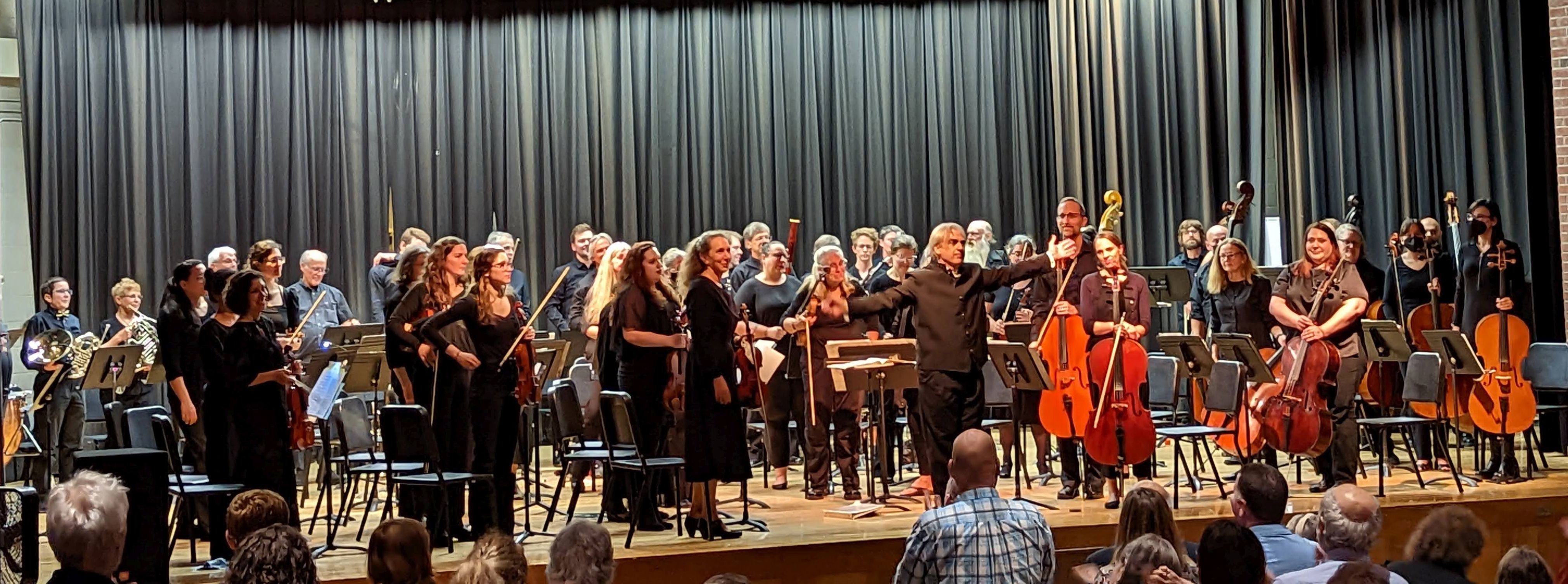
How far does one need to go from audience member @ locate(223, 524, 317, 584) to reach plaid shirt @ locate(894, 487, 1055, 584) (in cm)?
150

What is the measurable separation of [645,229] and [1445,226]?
605 centimetres

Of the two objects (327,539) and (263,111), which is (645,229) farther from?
(327,539)

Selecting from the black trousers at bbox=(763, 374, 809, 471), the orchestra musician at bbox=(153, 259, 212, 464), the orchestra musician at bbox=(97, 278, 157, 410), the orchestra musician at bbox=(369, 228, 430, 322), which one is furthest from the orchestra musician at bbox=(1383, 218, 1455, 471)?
the orchestra musician at bbox=(97, 278, 157, 410)

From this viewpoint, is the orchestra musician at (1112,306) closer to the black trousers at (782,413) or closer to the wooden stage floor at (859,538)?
the wooden stage floor at (859,538)

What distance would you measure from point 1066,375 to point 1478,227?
123 inches

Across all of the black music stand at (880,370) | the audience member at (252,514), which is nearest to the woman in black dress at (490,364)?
the black music stand at (880,370)

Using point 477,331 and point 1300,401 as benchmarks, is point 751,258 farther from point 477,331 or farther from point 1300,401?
point 1300,401

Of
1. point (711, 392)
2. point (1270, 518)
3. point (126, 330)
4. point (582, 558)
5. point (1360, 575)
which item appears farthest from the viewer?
point (126, 330)

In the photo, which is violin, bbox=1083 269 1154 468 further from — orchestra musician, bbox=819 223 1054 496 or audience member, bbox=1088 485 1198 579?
audience member, bbox=1088 485 1198 579

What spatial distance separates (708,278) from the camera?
7.20 metres

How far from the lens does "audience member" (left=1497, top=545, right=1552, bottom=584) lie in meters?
3.75

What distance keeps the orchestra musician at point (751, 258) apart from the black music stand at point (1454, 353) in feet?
11.7

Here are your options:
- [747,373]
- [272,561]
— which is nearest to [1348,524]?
[272,561]

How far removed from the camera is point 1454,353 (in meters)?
8.25
